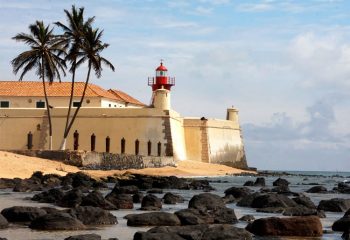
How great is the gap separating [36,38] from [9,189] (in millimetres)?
19758

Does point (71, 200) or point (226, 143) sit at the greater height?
point (226, 143)

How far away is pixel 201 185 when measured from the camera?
112 ft

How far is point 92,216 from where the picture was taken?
1570 cm

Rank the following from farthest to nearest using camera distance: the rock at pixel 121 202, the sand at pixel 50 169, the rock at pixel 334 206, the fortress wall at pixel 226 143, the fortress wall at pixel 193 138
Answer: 1. the fortress wall at pixel 226 143
2. the fortress wall at pixel 193 138
3. the sand at pixel 50 169
4. the rock at pixel 334 206
5. the rock at pixel 121 202

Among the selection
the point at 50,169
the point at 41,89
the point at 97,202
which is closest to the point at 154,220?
the point at 97,202

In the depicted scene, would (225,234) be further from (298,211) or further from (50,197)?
(50,197)

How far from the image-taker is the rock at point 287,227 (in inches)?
574

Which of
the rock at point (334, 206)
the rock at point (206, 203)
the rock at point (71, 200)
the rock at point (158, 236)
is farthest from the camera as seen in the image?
the rock at point (334, 206)

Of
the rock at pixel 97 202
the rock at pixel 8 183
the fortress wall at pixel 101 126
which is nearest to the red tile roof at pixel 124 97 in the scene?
the fortress wall at pixel 101 126

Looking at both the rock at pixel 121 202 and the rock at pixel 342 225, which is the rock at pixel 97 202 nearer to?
the rock at pixel 121 202

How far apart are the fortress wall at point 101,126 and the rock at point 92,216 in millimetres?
36096

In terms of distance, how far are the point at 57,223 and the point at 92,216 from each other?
132 centimetres

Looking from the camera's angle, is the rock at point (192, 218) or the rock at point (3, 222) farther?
the rock at point (192, 218)

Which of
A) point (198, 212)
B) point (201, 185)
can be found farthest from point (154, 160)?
point (198, 212)
